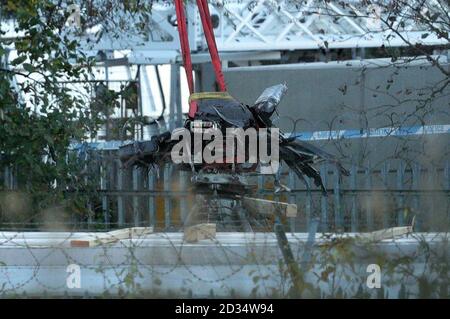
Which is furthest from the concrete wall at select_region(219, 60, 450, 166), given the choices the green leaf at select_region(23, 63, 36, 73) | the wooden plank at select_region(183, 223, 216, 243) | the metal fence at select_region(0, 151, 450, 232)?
the wooden plank at select_region(183, 223, 216, 243)

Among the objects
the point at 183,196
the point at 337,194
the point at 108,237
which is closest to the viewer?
the point at 108,237

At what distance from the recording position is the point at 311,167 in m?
8.21

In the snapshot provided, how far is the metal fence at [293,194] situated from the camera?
7371 mm

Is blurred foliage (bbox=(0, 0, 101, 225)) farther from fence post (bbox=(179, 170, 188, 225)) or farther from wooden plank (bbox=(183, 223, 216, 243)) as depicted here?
wooden plank (bbox=(183, 223, 216, 243))

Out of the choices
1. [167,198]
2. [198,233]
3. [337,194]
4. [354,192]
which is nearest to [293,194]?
[337,194]

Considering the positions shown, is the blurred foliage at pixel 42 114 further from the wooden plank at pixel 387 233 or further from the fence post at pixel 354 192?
the wooden plank at pixel 387 233

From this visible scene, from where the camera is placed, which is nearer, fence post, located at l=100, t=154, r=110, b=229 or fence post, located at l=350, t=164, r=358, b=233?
fence post, located at l=350, t=164, r=358, b=233

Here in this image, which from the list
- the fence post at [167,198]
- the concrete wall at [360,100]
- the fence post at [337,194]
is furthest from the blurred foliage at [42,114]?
the fence post at [337,194]

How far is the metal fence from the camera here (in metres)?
7.37

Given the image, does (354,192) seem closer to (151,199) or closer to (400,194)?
(400,194)

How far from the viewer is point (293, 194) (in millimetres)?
8789

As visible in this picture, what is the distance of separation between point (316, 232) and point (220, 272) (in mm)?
689
